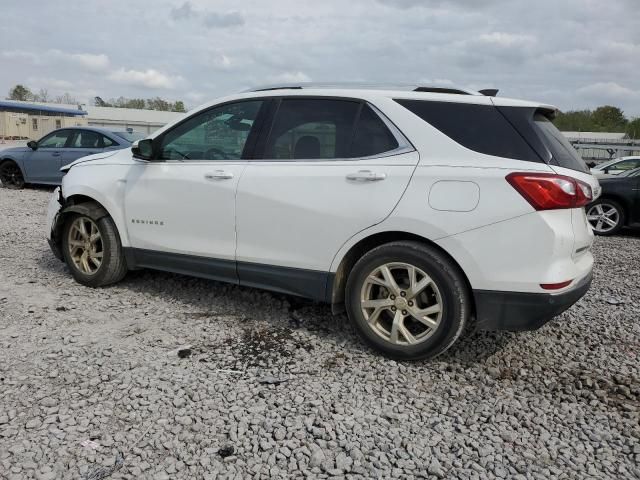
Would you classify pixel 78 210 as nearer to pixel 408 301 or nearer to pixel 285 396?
pixel 285 396

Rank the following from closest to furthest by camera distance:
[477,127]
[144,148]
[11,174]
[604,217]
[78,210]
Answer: [477,127], [144,148], [78,210], [604,217], [11,174]

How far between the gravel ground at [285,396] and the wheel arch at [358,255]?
1.26 feet

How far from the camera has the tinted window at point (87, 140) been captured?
37.8 ft

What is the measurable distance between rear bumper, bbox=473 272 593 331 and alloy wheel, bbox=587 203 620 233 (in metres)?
7.28

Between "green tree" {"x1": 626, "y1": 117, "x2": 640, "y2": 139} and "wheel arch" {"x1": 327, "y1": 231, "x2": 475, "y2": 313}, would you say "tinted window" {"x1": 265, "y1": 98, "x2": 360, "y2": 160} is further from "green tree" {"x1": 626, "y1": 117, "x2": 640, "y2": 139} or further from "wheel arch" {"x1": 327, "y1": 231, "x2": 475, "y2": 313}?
"green tree" {"x1": 626, "y1": 117, "x2": 640, "y2": 139}

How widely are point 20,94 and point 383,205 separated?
93.6 metres

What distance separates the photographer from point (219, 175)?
13.5 feet

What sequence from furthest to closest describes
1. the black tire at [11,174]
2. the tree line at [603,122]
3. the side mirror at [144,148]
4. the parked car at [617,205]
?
the tree line at [603,122] → the black tire at [11,174] → the parked car at [617,205] → the side mirror at [144,148]

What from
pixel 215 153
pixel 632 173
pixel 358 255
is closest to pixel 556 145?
pixel 358 255

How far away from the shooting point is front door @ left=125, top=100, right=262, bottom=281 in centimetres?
416

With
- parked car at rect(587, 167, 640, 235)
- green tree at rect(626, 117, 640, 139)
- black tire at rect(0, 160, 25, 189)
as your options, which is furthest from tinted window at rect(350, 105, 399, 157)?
green tree at rect(626, 117, 640, 139)

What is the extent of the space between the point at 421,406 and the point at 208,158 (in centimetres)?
253

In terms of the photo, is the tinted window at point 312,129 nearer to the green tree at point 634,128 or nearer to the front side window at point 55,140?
the front side window at point 55,140

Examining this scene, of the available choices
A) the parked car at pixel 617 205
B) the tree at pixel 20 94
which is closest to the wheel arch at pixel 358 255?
the parked car at pixel 617 205
